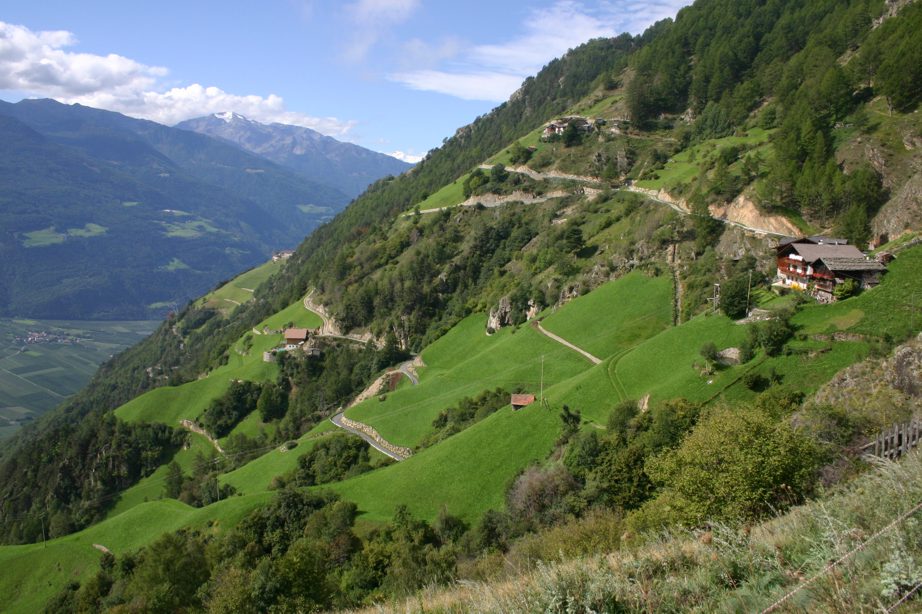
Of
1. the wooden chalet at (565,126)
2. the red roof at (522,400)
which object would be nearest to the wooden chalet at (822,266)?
the red roof at (522,400)

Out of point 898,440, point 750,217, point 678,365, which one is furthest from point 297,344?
point 898,440

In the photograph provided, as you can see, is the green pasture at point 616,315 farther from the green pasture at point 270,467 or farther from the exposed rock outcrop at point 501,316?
the green pasture at point 270,467

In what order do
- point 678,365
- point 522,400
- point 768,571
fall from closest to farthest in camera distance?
1. point 768,571
2. point 678,365
3. point 522,400

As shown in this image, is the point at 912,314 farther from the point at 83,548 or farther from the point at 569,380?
the point at 83,548

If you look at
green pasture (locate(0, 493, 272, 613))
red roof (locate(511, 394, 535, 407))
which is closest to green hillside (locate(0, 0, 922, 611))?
green pasture (locate(0, 493, 272, 613))

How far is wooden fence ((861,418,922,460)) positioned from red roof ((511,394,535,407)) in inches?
1280

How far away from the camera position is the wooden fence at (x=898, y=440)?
2053cm

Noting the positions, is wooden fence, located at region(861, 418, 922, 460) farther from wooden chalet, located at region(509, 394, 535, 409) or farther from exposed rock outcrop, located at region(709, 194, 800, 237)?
exposed rock outcrop, located at region(709, 194, 800, 237)

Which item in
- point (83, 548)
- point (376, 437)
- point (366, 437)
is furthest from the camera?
point (366, 437)

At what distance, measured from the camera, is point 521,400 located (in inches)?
2105

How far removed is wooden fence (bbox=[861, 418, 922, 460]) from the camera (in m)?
20.5

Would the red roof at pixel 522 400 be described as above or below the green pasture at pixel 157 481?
above

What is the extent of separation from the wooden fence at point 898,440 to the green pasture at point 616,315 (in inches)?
1432

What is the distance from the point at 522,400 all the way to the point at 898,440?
33982mm
